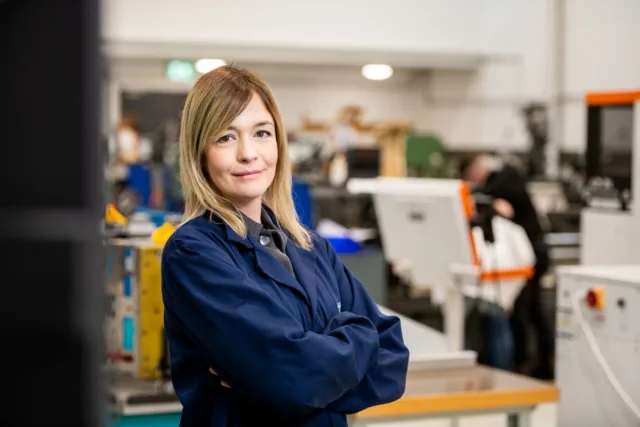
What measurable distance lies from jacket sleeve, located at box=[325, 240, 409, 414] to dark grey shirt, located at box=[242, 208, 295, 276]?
0.16 meters


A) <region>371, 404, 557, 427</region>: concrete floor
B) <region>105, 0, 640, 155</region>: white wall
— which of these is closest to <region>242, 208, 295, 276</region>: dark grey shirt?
<region>371, 404, 557, 427</region>: concrete floor

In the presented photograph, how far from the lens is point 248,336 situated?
1.54 m

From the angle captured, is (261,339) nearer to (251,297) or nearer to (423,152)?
(251,297)

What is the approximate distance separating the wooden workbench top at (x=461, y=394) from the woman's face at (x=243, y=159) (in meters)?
1.08

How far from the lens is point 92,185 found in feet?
1.40

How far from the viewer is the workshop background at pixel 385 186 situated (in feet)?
1.39

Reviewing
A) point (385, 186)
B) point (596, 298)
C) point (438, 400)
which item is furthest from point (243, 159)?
point (385, 186)

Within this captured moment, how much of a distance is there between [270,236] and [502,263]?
3955 millimetres

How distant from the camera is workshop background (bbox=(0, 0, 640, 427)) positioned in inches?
16.7

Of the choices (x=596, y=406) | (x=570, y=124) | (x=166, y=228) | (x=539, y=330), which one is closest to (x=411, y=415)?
(x=596, y=406)

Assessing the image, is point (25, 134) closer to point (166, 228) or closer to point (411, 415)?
point (411, 415)

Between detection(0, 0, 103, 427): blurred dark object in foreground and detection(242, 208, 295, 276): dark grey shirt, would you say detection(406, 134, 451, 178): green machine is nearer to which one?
detection(242, 208, 295, 276): dark grey shirt

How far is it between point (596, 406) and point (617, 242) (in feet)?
5.51

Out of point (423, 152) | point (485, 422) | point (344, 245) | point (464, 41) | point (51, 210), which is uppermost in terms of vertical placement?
point (464, 41)
